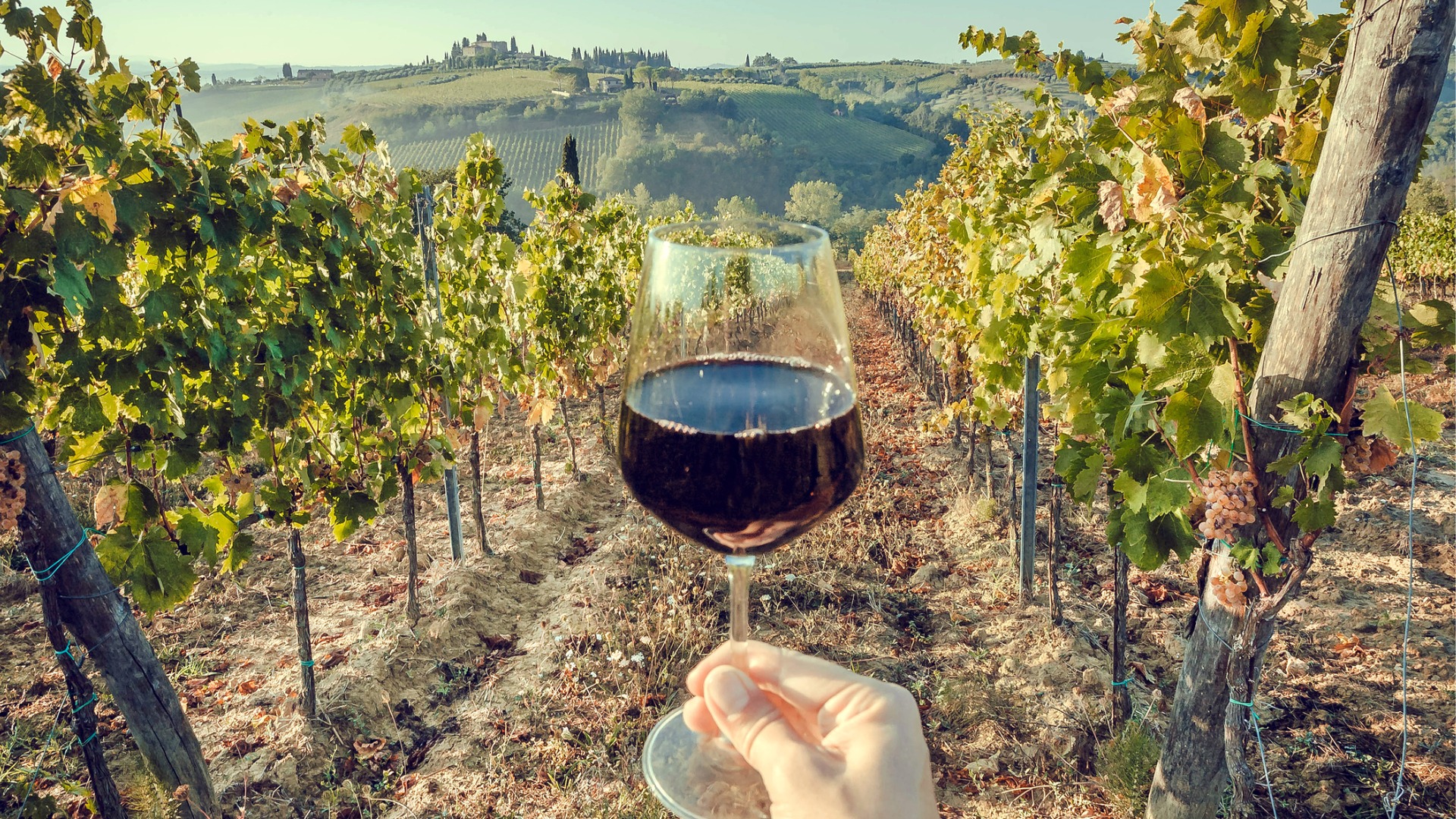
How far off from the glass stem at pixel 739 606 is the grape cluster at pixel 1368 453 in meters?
2.08

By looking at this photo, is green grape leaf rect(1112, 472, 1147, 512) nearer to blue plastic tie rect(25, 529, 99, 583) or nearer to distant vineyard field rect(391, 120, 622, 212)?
blue plastic tie rect(25, 529, 99, 583)

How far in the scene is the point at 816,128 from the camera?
94438 mm

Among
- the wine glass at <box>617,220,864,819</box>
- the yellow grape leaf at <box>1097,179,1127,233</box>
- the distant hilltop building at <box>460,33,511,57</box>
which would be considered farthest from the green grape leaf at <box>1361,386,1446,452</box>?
the distant hilltop building at <box>460,33,511,57</box>

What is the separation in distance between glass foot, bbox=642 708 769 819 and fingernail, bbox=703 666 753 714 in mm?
147

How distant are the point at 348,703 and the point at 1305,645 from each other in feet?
→ 18.3

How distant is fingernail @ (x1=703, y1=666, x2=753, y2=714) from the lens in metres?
1.19

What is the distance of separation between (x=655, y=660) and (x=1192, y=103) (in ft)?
11.7

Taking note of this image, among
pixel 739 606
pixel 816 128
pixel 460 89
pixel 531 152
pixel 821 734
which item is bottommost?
pixel 531 152

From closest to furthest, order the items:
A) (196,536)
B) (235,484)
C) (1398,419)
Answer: (1398,419) → (196,536) → (235,484)

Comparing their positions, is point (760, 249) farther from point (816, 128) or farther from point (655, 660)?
point (816, 128)

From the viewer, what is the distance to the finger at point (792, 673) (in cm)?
119

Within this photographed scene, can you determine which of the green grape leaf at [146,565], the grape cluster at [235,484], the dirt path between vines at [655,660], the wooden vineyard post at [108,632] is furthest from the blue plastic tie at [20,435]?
the dirt path between vines at [655,660]

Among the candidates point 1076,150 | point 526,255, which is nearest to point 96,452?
point 1076,150

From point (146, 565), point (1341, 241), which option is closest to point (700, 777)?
point (1341, 241)
